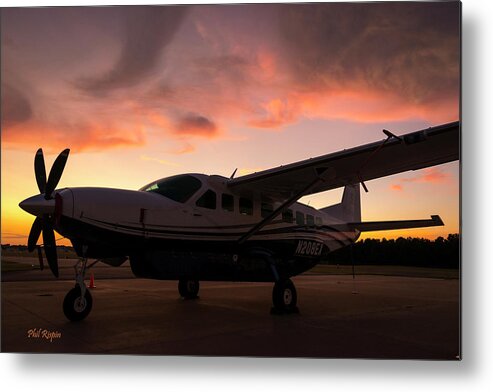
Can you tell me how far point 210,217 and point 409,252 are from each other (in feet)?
12.3

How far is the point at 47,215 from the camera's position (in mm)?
5590

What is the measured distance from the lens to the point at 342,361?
5.25 metres

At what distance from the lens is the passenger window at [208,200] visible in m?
7.19

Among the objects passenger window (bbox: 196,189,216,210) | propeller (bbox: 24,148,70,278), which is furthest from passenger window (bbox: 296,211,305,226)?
propeller (bbox: 24,148,70,278)

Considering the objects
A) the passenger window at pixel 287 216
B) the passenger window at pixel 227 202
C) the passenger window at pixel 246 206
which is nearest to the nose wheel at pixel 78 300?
the passenger window at pixel 227 202

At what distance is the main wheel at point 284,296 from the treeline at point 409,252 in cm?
178

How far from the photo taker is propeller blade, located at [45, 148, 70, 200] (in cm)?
556

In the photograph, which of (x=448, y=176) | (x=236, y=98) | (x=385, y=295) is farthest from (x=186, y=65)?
(x=385, y=295)

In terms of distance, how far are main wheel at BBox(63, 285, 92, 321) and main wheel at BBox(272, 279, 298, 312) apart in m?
3.31

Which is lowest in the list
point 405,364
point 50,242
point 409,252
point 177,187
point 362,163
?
point 405,364

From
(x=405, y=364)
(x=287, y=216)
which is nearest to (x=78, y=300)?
(x=287, y=216)

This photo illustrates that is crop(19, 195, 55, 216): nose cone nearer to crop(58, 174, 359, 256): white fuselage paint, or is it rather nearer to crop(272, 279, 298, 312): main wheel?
Answer: crop(58, 174, 359, 256): white fuselage paint

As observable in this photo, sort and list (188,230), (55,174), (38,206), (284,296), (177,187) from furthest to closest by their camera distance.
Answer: (284,296) < (177,187) < (188,230) < (55,174) < (38,206)

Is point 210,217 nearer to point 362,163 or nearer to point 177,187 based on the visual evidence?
point 177,187
